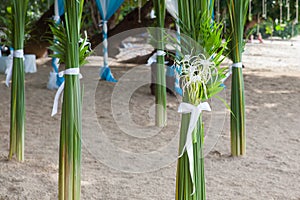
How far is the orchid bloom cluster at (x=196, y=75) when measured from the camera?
2471mm

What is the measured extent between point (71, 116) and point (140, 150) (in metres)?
1.78

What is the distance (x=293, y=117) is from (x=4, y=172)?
3.59 meters

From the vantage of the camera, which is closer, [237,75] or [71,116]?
[71,116]

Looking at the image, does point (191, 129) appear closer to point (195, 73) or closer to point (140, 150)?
point (195, 73)

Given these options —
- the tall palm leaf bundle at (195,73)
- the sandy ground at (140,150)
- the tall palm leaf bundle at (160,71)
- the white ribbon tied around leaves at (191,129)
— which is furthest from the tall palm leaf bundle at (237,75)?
the white ribbon tied around leaves at (191,129)

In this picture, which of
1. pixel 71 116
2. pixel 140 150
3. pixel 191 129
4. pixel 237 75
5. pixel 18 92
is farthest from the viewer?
pixel 140 150

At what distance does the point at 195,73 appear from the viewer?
2.54 meters

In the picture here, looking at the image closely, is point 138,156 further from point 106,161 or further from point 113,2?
point 113,2

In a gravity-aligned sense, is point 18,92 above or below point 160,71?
below

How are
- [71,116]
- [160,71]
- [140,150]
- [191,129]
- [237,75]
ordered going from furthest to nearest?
[160,71], [140,150], [237,75], [71,116], [191,129]

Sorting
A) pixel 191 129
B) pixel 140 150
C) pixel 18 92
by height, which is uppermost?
pixel 18 92

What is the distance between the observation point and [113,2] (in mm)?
7801

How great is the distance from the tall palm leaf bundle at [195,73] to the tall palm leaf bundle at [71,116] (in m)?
0.69

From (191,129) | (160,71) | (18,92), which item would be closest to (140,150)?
(160,71)
